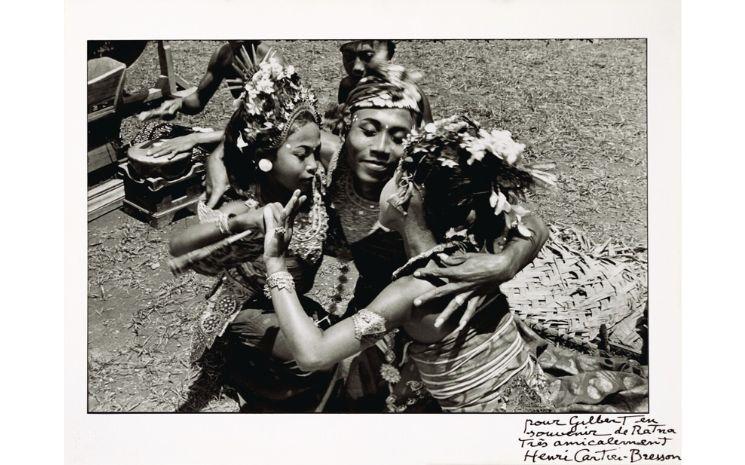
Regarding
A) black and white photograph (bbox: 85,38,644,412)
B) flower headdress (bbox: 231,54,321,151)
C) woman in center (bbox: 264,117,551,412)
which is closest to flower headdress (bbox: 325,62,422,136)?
black and white photograph (bbox: 85,38,644,412)

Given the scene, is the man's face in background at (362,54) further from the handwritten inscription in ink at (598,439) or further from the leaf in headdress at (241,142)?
the handwritten inscription in ink at (598,439)

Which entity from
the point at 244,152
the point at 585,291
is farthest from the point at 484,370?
the point at 244,152

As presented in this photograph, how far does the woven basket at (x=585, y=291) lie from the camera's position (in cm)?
467

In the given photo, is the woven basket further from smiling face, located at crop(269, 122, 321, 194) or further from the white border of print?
smiling face, located at crop(269, 122, 321, 194)

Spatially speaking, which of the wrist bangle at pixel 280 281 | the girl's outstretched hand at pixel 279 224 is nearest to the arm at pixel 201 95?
the girl's outstretched hand at pixel 279 224

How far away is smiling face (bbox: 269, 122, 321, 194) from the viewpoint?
4586 millimetres

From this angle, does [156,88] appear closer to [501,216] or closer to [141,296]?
[141,296]

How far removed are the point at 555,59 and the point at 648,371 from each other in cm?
212

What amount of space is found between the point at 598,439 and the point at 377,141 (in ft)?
7.79

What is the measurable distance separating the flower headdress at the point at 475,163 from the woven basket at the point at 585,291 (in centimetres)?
31

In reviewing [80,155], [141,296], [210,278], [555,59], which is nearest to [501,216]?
[555,59]

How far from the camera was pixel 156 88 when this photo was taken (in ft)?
15.6

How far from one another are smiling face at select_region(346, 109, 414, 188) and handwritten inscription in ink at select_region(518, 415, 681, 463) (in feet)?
6.10

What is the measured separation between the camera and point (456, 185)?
4402 mm
